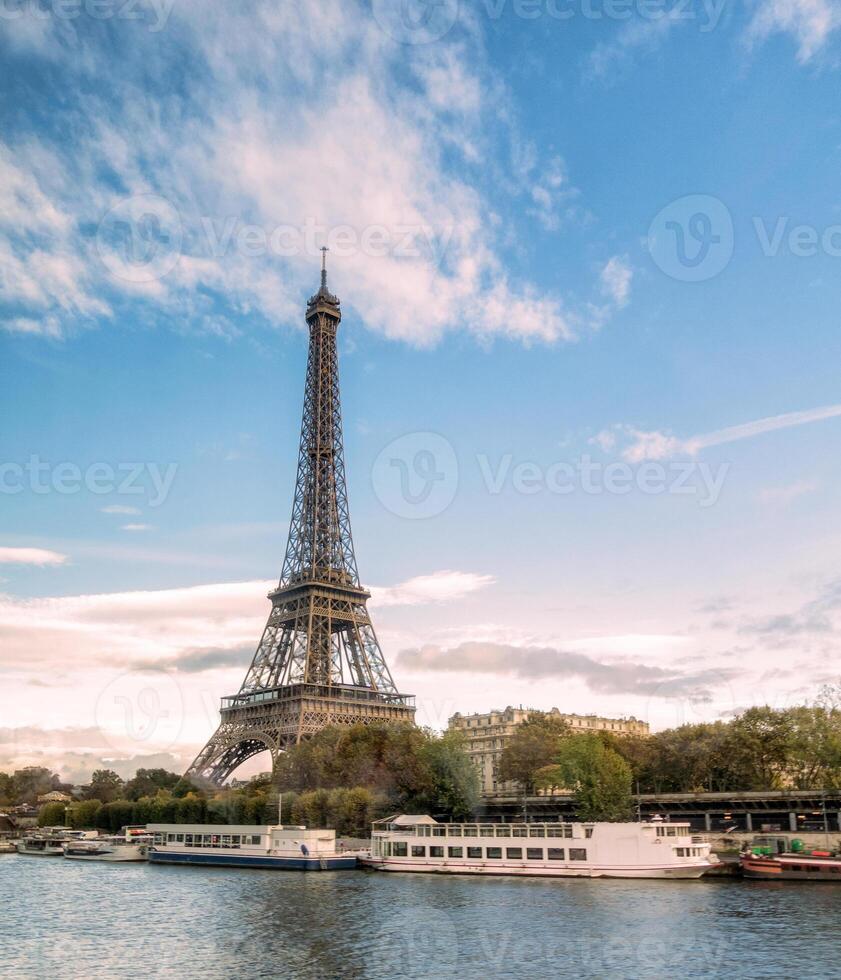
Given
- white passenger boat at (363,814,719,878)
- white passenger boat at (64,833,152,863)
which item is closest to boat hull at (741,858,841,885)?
white passenger boat at (363,814,719,878)

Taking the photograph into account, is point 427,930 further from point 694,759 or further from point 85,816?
point 85,816

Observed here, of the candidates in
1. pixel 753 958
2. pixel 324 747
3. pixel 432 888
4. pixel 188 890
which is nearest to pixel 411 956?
pixel 753 958

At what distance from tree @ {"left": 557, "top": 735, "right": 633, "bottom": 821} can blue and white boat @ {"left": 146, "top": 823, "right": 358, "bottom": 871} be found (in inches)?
874

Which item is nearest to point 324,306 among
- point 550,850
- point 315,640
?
point 315,640

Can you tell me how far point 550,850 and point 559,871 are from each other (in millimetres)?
2405

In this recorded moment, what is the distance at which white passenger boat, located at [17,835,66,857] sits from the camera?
125 metres

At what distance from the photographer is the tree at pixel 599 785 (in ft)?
298

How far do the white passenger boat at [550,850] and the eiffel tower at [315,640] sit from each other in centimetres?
4022

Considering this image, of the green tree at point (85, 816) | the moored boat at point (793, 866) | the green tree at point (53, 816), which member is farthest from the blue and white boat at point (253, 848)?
the green tree at point (53, 816)

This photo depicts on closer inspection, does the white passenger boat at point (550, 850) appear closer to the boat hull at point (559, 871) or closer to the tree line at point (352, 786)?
the boat hull at point (559, 871)

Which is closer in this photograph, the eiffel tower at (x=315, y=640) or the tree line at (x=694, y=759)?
the tree line at (x=694, y=759)

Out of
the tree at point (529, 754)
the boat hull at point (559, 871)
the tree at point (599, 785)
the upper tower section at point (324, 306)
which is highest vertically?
the upper tower section at point (324, 306)

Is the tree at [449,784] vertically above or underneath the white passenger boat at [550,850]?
above

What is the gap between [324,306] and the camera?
159 metres
